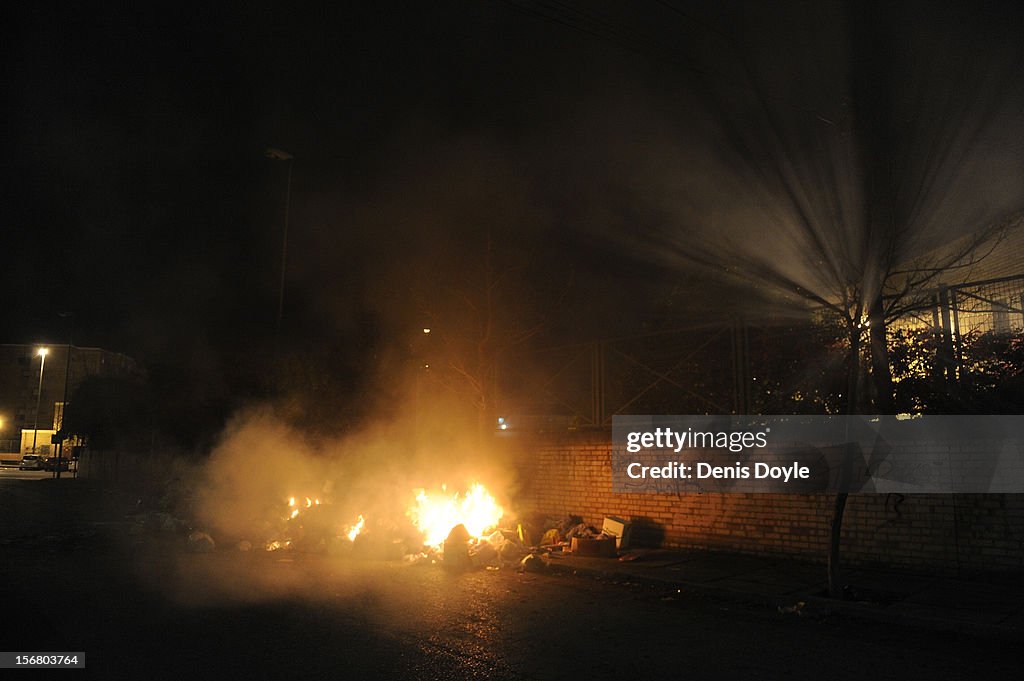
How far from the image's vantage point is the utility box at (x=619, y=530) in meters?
10.1

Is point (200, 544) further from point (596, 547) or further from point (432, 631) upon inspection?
point (432, 631)

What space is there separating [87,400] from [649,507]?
79.1 ft

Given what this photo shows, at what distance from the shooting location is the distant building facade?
5694 centimetres

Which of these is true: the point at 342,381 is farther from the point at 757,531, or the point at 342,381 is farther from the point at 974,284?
the point at 974,284

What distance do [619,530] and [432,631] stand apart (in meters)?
5.08

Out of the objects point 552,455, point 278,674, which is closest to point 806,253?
point 552,455

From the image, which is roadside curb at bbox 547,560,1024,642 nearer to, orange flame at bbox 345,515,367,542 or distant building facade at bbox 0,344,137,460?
orange flame at bbox 345,515,367,542

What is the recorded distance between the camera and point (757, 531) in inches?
364
